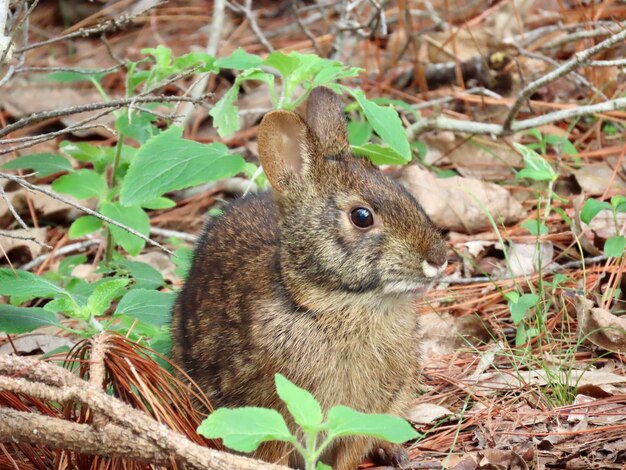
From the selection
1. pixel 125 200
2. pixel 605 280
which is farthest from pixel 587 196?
pixel 125 200

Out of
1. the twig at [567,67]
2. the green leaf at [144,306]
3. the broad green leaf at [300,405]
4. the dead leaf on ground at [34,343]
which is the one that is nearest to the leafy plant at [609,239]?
the twig at [567,67]

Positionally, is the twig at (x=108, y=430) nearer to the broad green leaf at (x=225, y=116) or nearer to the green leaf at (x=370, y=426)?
the green leaf at (x=370, y=426)

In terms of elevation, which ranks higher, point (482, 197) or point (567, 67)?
point (567, 67)

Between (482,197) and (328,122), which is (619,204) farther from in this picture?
(328,122)

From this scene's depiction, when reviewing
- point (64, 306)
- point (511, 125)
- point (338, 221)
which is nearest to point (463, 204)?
point (511, 125)

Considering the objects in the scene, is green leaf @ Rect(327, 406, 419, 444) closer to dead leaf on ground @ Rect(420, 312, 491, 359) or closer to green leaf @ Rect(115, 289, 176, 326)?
green leaf @ Rect(115, 289, 176, 326)

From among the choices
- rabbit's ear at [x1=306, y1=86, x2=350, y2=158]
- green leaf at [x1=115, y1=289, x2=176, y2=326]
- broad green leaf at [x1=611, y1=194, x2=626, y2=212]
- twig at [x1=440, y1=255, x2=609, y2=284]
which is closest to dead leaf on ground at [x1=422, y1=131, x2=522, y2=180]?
twig at [x1=440, y1=255, x2=609, y2=284]
